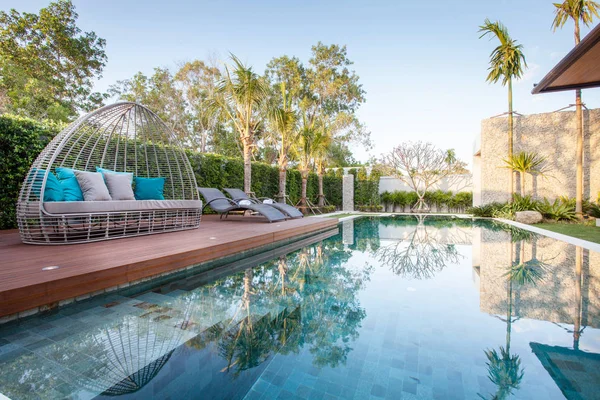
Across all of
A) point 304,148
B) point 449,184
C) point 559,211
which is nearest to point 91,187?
point 304,148

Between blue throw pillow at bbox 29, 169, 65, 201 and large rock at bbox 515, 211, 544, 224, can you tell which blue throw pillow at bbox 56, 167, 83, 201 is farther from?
large rock at bbox 515, 211, 544, 224

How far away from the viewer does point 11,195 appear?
4832 mm

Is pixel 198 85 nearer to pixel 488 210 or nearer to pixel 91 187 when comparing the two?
pixel 91 187

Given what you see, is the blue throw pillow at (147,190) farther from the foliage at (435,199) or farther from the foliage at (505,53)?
the foliage at (435,199)

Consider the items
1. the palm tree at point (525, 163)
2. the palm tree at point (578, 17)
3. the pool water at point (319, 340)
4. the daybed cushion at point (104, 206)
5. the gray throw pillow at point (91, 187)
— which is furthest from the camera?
the palm tree at point (525, 163)

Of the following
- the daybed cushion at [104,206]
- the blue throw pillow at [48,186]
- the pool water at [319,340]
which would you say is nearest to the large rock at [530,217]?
the pool water at [319,340]

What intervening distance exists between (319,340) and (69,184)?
→ 4298 millimetres

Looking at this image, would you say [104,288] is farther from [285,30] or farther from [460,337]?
[285,30]

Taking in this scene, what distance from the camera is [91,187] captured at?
4.37 metres

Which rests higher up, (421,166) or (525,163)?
(421,166)

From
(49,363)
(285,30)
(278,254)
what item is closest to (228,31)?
(285,30)

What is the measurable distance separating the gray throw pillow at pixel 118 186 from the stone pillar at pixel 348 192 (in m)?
13.0

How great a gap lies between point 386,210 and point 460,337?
15.3 meters

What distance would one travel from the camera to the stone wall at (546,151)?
1032 cm
